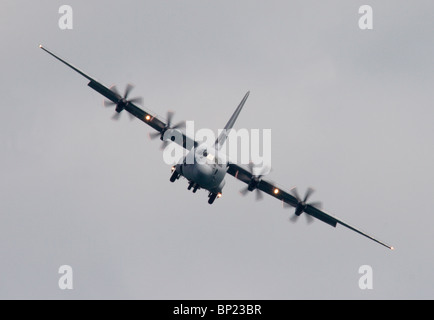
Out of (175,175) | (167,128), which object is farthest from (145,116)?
(175,175)

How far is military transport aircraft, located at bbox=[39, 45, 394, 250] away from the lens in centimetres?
5881

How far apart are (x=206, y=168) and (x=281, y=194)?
11.7m

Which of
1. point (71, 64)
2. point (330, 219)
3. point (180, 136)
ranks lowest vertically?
point (330, 219)

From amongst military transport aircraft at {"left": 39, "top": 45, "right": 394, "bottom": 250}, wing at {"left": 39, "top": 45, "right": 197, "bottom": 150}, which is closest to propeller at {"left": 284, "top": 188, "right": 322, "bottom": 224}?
military transport aircraft at {"left": 39, "top": 45, "right": 394, "bottom": 250}

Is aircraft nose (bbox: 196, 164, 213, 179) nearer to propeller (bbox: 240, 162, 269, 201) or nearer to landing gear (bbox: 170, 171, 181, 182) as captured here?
landing gear (bbox: 170, 171, 181, 182)

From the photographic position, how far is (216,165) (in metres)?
59.0

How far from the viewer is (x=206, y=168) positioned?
190 ft

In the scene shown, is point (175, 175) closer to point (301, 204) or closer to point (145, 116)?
point (145, 116)

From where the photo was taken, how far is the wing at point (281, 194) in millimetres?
65938

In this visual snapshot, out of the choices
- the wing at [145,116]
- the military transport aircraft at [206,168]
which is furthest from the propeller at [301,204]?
the wing at [145,116]
